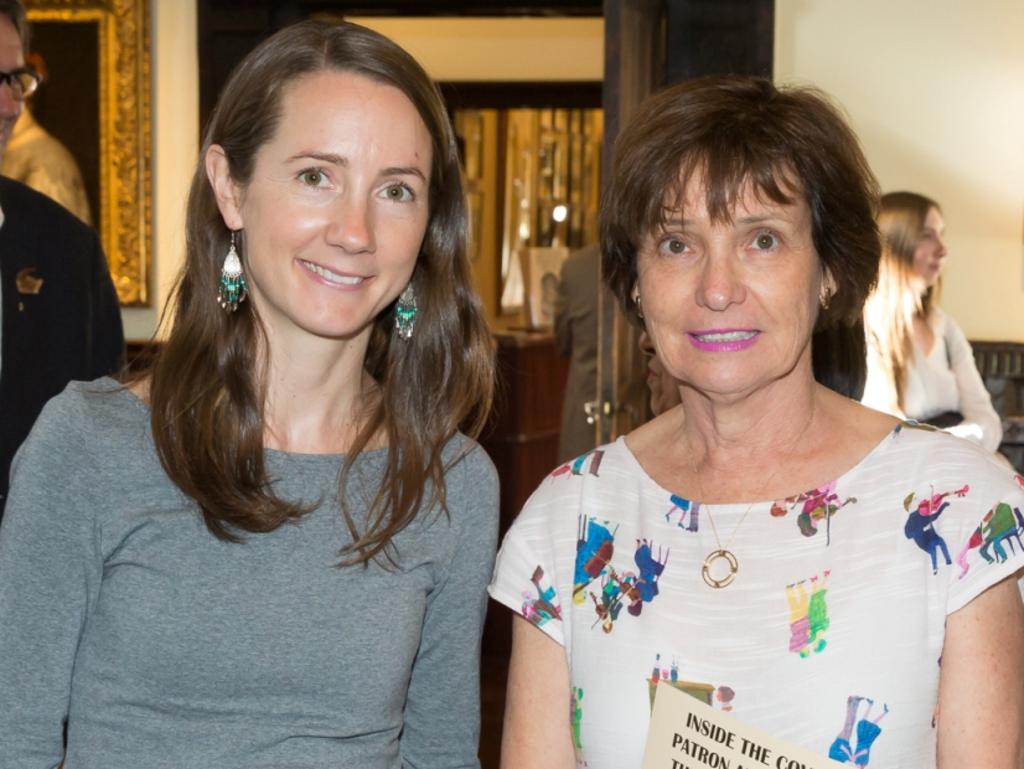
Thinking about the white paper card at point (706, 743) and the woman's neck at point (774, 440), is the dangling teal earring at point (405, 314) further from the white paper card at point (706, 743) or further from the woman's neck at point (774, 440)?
the white paper card at point (706, 743)

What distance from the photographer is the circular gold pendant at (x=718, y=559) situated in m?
1.61

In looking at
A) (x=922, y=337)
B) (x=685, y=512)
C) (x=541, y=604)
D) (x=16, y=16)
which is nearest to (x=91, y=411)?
(x=541, y=604)

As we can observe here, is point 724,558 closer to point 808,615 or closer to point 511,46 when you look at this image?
point 808,615

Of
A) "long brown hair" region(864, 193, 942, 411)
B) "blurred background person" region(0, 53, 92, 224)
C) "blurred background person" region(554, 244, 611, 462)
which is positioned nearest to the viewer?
"long brown hair" region(864, 193, 942, 411)

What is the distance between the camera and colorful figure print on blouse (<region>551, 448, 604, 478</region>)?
1775 millimetres

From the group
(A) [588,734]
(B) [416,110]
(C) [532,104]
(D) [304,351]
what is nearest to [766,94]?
(B) [416,110]

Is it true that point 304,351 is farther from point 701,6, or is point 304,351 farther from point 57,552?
point 701,6

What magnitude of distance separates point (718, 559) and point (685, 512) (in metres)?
0.08

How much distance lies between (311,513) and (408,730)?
1.12 ft

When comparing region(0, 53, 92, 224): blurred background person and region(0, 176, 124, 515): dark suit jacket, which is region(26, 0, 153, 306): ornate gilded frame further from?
region(0, 176, 124, 515): dark suit jacket

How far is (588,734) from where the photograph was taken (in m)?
1.63

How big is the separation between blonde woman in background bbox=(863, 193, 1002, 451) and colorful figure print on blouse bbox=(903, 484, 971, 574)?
125 inches

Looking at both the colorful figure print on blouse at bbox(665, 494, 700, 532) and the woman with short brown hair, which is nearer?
the woman with short brown hair

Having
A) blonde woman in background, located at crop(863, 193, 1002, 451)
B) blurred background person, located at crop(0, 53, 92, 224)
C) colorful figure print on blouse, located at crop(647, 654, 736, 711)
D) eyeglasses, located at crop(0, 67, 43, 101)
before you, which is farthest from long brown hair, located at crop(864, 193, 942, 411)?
blurred background person, located at crop(0, 53, 92, 224)
